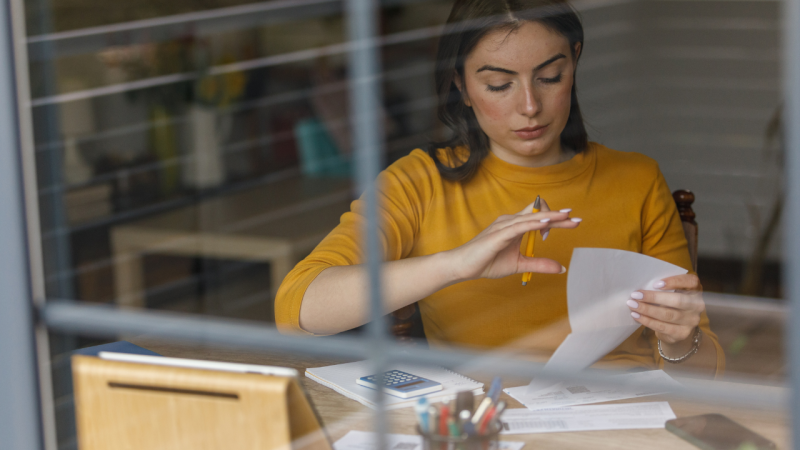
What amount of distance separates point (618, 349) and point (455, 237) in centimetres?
32

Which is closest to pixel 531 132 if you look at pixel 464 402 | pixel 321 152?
pixel 464 402

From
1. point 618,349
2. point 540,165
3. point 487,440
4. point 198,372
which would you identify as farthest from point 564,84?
point 198,372

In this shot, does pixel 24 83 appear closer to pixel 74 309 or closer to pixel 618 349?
pixel 74 309

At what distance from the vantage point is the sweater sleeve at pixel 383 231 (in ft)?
3.85

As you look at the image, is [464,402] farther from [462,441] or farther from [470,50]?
[470,50]

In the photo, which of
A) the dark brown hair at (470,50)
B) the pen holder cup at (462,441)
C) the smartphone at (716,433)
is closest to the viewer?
the pen holder cup at (462,441)

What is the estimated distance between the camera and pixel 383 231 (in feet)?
4.11

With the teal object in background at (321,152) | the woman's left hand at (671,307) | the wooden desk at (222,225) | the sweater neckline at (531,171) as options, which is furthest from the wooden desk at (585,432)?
the teal object in background at (321,152)

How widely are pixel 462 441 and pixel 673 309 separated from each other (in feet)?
1.60

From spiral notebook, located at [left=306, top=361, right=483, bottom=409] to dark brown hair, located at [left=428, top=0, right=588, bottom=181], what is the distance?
382mm

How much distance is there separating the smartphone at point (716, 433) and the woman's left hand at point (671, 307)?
178 millimetres

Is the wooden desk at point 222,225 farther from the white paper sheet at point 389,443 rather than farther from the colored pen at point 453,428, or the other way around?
the colored pen at point 453,428

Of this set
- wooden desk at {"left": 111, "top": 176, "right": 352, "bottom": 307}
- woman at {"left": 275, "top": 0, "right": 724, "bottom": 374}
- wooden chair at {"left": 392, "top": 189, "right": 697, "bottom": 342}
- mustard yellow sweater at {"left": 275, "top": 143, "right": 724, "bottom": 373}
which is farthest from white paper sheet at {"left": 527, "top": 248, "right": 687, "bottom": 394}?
wooden desk at {"left": 111, "top": 176, "right": 352, "bottom": 307}

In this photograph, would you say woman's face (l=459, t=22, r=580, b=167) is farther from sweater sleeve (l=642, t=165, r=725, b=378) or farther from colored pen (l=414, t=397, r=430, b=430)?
colored pen (l=414, t=397, r=430, b=430)
